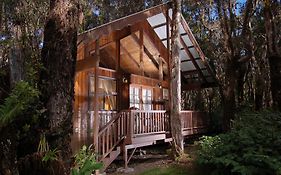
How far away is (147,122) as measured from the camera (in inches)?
447

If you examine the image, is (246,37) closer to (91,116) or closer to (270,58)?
(270,58)

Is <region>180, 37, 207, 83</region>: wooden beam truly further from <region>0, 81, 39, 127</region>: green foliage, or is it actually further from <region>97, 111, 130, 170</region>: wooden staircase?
<region>0, 81, 39, 127</region>: green foliage

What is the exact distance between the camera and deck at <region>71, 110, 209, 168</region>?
9809 mm

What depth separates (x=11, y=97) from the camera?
4.04 metres

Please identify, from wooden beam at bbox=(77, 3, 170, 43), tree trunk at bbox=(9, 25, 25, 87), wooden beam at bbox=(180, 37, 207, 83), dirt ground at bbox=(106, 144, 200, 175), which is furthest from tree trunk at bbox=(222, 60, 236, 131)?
tree trunk at bbox=(9, 25, 25, 87)

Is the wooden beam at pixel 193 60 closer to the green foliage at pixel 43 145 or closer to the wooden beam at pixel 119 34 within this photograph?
the wooden beam at pixel 119 34

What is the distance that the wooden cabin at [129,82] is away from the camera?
388 inches

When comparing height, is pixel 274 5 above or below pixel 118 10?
below

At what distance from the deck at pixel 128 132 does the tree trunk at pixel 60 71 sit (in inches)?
207

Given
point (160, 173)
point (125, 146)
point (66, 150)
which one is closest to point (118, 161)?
point (125, 146)

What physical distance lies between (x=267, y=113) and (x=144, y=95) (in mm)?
5983

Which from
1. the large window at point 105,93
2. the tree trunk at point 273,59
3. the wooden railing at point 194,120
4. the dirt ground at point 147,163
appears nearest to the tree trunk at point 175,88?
the dirt ground at point 147,163

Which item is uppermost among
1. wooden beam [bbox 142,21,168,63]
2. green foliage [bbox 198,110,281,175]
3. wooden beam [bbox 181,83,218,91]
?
wooden beam [bbox 142,21,168,63]

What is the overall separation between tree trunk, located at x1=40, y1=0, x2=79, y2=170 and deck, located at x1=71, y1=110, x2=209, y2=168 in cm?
526
